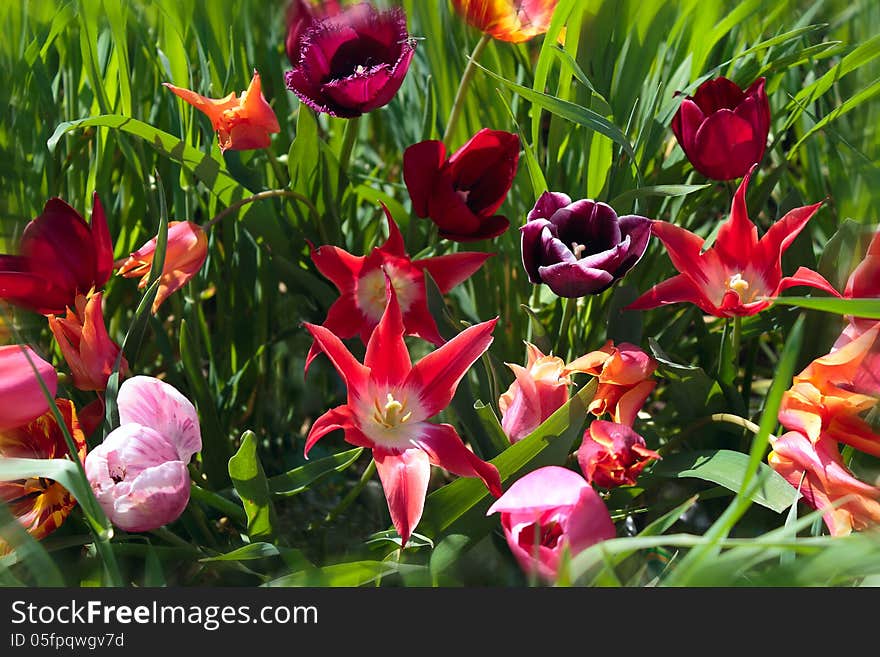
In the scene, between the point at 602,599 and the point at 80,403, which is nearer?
the point at 602,599

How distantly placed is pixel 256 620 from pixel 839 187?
597 mm

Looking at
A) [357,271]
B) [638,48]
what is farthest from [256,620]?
[638,48]

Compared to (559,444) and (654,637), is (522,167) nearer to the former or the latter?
(559,444)

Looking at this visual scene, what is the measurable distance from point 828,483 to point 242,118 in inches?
17.8

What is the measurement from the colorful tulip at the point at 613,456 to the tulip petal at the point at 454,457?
0.19 ft

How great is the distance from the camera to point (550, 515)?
17.3 inches

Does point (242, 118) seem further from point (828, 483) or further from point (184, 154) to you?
point (828, 483)

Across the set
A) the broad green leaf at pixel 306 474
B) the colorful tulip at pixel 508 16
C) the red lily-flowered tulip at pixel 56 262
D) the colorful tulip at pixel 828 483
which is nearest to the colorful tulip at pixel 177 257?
the red lily-flowered tulip at pixel 56 262

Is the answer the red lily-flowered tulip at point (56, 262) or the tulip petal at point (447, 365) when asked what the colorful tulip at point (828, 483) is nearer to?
the tulip petal at point (447, 365)

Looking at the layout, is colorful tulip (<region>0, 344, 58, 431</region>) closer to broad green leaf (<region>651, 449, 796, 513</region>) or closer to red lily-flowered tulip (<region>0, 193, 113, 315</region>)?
red lily-flowered tulip (<region>0, 193, 113, 315</region>)

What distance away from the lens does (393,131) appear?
0.88 metres

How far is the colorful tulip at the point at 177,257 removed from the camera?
59cm

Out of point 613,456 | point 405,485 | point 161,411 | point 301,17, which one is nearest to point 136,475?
point 161,411

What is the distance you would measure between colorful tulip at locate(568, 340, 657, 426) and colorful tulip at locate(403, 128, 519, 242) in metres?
0.12
